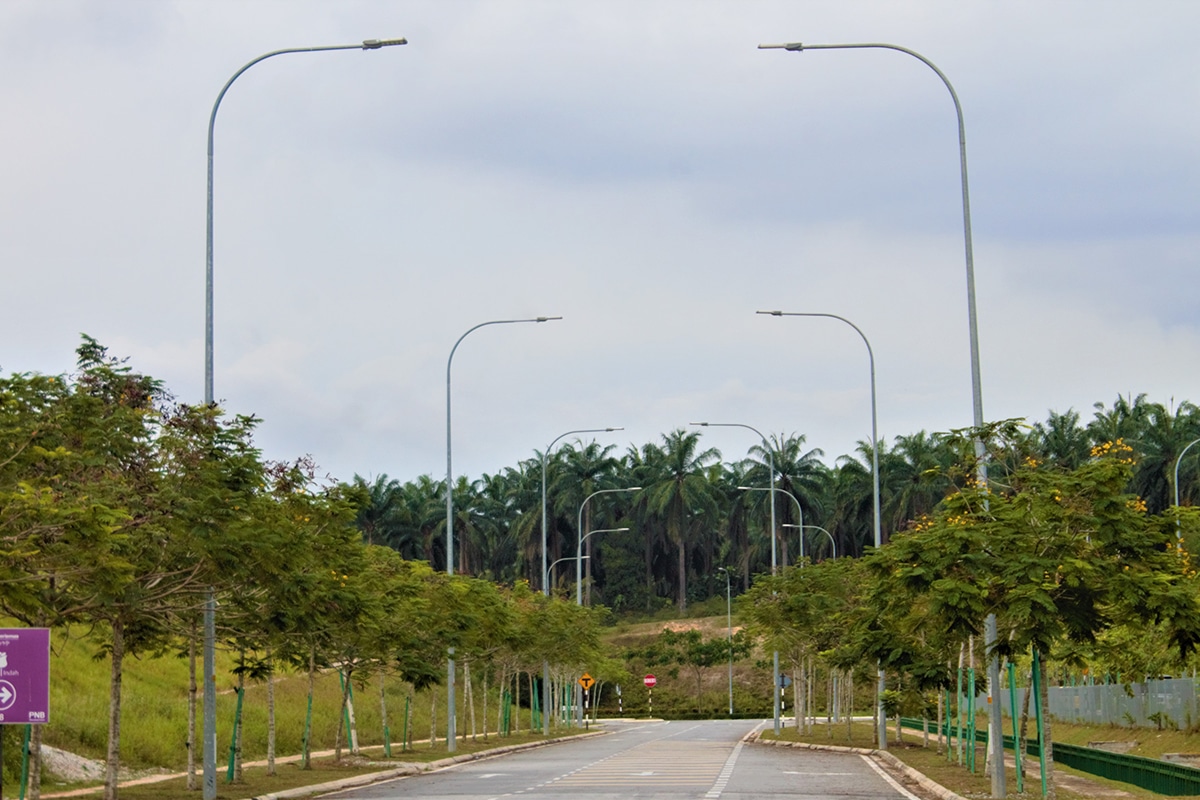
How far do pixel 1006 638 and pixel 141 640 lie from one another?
50.8 feet

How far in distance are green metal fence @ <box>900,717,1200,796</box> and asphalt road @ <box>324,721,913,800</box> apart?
4.94 metres

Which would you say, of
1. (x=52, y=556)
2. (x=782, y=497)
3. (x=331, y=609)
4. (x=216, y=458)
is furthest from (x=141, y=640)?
(x=782, y=497)

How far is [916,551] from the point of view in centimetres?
2236

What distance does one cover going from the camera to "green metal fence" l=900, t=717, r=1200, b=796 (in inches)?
1109

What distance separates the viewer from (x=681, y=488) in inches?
4710

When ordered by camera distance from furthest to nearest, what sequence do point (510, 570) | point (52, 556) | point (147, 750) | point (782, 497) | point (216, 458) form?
point (510, 570), point (782, 497), point (147, 750), point (216, 458), point (52, 556)

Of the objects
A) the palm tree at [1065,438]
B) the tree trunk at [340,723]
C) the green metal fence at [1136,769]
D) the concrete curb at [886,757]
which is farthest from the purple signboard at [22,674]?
the palm tree at [1065,438]

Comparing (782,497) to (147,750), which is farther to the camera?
(782,497)

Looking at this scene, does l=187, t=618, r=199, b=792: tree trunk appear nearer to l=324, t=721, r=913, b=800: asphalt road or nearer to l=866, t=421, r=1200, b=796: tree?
l=324, t=721, r=913, b=800: asphalt road

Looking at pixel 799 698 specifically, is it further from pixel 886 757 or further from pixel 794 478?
pixel 794 478

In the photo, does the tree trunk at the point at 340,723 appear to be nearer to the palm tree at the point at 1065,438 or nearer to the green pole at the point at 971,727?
the green pole at the point at 971,727

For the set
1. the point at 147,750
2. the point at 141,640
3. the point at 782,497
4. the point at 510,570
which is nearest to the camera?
the point at 141,640

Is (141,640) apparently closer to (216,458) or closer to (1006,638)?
(216,458)

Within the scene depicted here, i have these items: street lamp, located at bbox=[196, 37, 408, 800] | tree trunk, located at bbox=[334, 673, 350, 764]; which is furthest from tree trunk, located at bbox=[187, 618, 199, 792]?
tree trunk, located at bbox=[334, 673, 350, 764]
